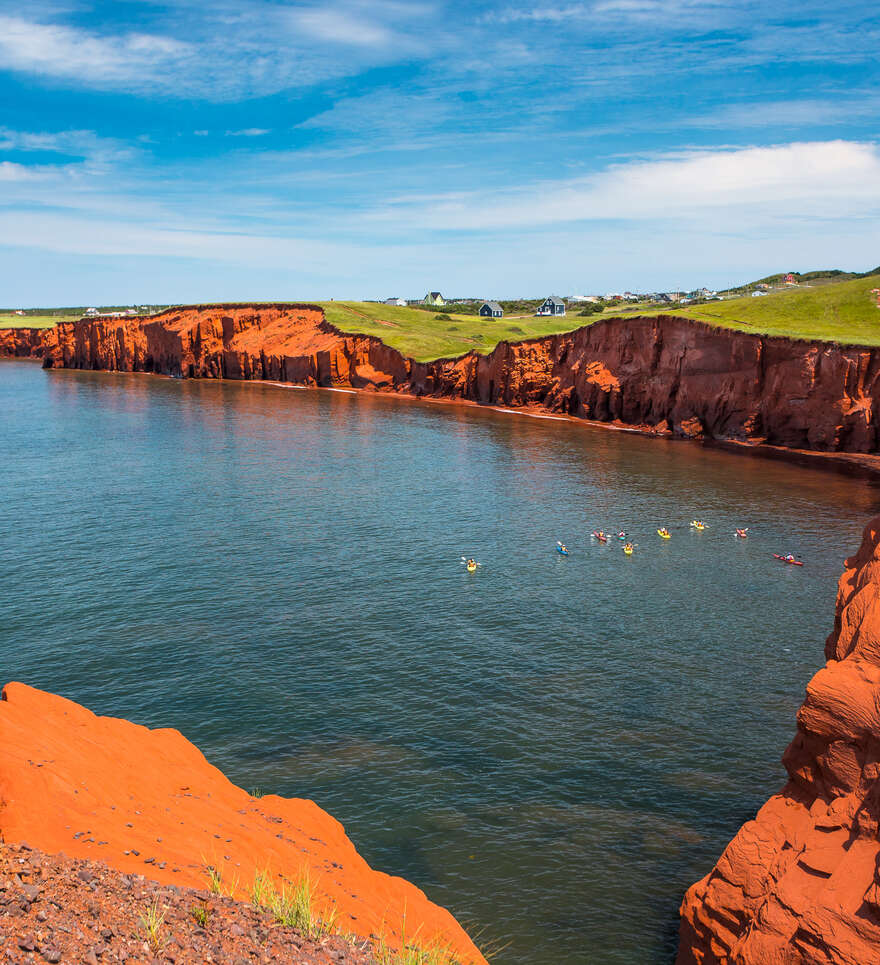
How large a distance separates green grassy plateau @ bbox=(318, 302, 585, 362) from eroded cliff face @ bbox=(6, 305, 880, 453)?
11.9ft

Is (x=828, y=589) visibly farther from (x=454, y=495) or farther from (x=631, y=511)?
(x=454, y=495)

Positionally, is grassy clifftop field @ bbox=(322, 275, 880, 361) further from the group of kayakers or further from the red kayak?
the red kayak

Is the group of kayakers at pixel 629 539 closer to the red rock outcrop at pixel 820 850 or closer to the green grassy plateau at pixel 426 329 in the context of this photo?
the red rock outcrop at pixel 820 850

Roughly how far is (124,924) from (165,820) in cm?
587

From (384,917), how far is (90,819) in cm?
694

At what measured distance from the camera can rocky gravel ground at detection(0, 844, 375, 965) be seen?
1201 centimetres

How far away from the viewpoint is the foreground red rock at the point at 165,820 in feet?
52.8

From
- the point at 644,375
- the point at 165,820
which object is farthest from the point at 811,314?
the point at 165,820

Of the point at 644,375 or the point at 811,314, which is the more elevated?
the point at 811,314

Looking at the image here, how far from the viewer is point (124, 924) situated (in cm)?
1301

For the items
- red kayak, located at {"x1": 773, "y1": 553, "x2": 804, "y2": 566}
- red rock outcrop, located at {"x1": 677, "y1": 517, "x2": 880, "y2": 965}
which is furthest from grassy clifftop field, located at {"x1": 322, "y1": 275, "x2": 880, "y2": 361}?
red rock outcrop, located at {"x1": 677, "y1": 517, "x2": 880, "y2": 965}

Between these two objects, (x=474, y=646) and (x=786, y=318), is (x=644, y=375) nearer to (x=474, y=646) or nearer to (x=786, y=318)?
(x=786, y=318)

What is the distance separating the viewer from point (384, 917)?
18281 millimetres

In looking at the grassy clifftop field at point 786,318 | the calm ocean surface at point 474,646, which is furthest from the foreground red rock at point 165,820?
the grassy clifftop field at point 786,318
